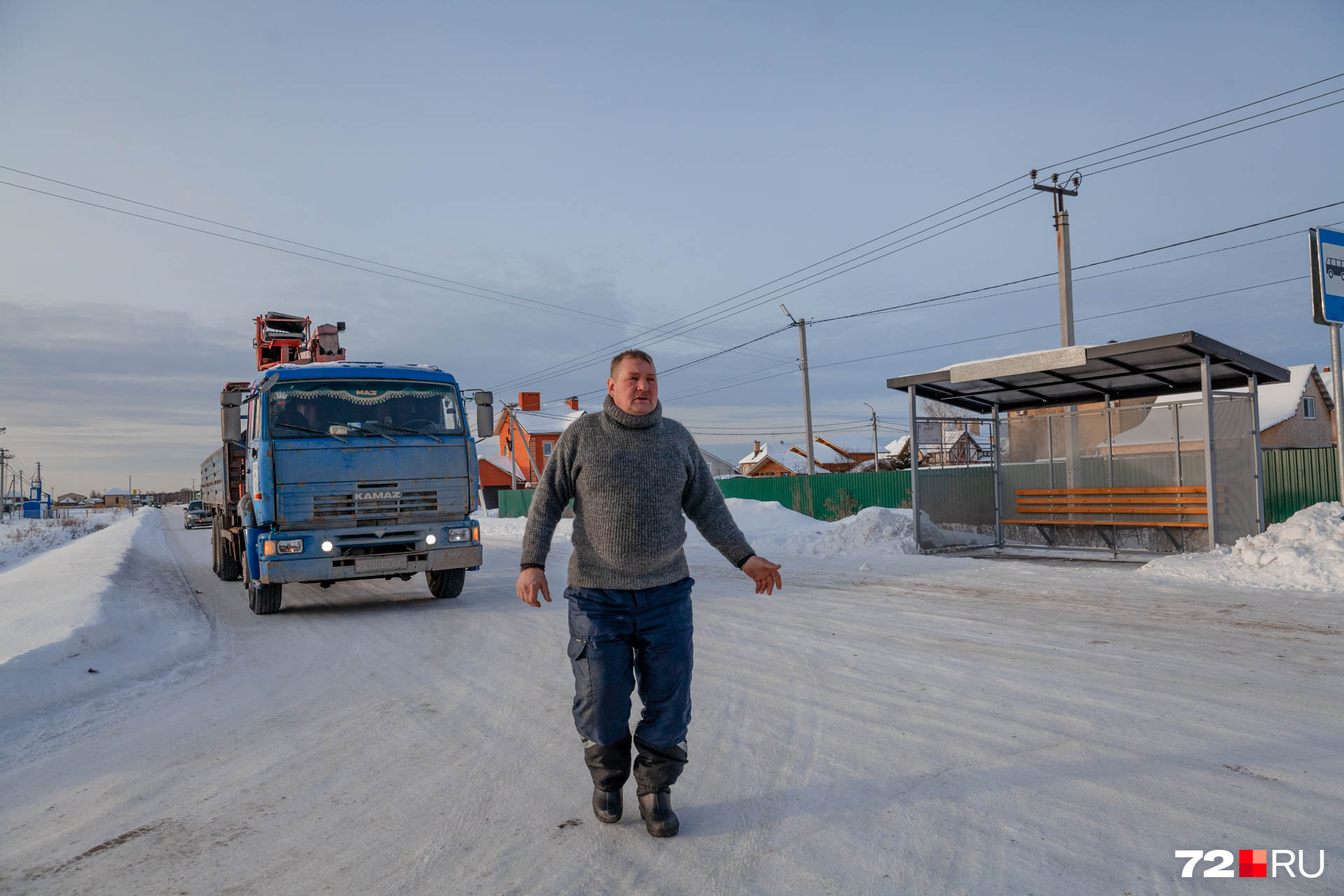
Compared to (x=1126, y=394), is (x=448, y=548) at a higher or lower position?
lower

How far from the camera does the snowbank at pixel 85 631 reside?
6.09 meters

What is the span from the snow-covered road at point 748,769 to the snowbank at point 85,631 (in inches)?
17.0

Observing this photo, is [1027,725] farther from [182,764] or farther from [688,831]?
[182,764]

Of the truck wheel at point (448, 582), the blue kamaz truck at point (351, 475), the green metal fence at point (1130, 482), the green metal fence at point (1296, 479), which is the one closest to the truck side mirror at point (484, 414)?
the blue kamaz truck at point (351, 475)

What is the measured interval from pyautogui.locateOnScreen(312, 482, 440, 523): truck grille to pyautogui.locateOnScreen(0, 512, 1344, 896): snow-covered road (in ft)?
6.31

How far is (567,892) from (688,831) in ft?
→ 2.16

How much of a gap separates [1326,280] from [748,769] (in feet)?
37.7

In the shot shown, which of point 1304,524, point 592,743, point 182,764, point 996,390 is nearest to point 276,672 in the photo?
point 182,764

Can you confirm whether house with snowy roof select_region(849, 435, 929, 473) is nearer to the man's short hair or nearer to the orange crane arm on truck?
the orange crane arm on truck

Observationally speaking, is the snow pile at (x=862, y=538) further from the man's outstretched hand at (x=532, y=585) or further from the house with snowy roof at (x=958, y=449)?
the man's outstretched hand at (x=532, y=585)

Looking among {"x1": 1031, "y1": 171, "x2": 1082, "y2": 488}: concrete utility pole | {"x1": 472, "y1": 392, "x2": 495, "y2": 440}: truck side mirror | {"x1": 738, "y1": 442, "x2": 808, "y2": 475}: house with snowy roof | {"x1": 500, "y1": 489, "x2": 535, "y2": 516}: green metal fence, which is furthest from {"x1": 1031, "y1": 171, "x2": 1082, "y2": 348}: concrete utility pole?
{"x1": 738, "y1": 442, "x2": 808, "y2": 475}: house with snowy roof

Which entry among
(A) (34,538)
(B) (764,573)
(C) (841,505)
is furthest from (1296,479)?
(A) (34,538)

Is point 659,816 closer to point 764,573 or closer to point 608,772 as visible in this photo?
point 608,772

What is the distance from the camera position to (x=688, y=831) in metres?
3.46
